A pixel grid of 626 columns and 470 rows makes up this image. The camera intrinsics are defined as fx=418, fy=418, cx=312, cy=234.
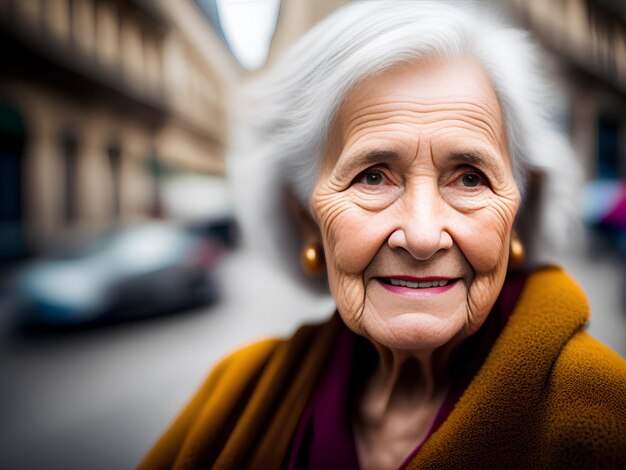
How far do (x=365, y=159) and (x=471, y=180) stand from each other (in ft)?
0.67

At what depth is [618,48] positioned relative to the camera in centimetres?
168

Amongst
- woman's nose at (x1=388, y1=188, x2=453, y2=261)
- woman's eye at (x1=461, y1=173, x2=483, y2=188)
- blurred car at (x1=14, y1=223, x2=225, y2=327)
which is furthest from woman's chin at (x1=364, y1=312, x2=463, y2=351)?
blurred car at (x1=14, y1=223, x2=225, y2=327)

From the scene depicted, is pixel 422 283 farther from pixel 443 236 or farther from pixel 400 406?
pixel 400 406

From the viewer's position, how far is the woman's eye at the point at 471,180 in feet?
2.58

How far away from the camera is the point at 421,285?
771 millimetres

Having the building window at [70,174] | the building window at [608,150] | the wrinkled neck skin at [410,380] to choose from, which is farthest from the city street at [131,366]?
the building window at [70,174]

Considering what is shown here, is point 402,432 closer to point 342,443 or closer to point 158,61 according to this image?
point 342,443

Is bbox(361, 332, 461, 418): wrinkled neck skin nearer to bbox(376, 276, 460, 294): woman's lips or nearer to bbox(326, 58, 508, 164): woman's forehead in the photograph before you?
bbox(376, 276, 460, 294): woman's lips

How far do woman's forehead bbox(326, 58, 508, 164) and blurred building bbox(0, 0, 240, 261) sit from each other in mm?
1639

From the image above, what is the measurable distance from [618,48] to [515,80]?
4.14 feet

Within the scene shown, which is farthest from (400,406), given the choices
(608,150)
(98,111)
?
(98,111)

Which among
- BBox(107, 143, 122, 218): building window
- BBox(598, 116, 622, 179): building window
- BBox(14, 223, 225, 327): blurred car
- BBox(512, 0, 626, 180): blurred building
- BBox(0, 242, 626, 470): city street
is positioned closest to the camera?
BBox(512, 0, 626, 180): blurred building

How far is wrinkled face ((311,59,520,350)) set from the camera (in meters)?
0.74

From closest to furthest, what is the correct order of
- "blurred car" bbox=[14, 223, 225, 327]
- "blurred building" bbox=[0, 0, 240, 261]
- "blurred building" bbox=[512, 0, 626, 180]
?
"blurred building" bbox=[512, 0, 626, 180]
"blurred building" bbox=[0, 0, 240, 261]
"blurred car" bbox=[14, 223, 225, 327]
